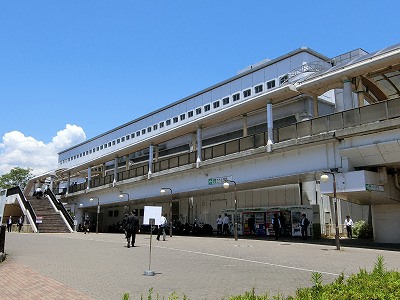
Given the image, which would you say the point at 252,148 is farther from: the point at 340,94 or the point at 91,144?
the point at 91,144

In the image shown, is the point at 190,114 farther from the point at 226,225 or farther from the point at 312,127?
the point at 312,127

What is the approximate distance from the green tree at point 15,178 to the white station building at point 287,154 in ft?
139

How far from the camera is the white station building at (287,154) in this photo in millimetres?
18547

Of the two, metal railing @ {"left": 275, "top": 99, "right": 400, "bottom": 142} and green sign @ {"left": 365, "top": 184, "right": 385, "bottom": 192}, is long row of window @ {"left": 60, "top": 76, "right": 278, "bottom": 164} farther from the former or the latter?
green sign @ {"left": 365, "top": 184, "right": 385, "bottom": 192}

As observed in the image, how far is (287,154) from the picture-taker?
2206 centimetres

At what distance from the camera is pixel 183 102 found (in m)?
54.4

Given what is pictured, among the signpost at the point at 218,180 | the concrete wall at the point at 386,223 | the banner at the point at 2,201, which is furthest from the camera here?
the banner at the point at 2,201

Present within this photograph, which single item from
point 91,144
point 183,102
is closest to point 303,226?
point 183,102

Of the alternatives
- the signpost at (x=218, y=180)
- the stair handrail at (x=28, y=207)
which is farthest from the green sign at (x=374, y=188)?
the stair handrail at (x=28, y=207)

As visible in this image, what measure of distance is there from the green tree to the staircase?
49369mm

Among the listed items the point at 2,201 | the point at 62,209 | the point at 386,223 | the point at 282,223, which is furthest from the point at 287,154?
the point at 2,201

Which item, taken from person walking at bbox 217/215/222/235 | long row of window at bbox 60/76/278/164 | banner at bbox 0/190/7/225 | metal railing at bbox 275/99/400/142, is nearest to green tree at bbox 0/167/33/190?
long row of window at bbox 60/76/278/164

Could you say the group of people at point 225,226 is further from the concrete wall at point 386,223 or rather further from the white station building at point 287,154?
the concrete wall at point 386,223

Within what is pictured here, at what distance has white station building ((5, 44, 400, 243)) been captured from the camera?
18.5 metres
